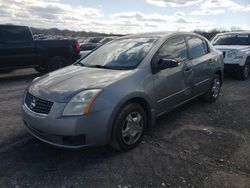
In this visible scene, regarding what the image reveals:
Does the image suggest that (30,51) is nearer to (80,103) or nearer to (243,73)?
(80,103)

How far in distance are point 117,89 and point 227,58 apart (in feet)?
22.5

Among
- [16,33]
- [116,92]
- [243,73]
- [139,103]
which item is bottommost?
[243,73]

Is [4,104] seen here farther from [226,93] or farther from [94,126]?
[226,93]

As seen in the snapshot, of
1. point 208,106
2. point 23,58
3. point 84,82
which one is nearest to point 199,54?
Answer: point 208,106

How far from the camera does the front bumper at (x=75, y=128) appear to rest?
3117mm

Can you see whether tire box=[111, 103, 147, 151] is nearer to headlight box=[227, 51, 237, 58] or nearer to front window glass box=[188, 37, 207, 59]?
front window glass box=[188, 37, 207, 59]

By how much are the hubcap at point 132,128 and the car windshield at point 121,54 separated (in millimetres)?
768

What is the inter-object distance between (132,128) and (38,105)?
1316 mm

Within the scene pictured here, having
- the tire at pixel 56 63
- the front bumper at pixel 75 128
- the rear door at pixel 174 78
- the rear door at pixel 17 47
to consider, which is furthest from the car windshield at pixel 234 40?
the front bumper at pixel 75 128

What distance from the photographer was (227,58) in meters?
9.05

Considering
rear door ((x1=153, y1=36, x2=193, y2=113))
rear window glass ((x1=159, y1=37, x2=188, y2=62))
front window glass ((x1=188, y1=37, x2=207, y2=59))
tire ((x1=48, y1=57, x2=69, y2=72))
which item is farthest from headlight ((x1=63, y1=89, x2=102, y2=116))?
tire ((x1=48, y1=57, x2=69, y2=72))

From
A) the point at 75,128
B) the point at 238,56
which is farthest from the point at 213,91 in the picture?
the point at 75,128

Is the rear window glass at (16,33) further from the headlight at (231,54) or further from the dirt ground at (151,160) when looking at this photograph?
the headlight at (231,54)

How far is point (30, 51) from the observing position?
31.8 ft
